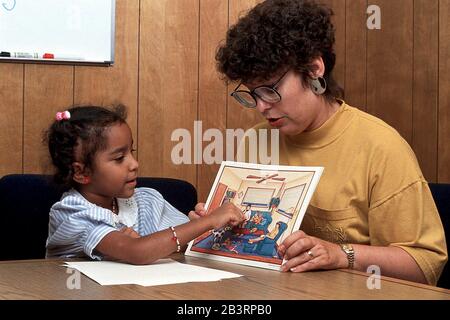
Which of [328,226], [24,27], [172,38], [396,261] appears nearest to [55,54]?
[24,27]

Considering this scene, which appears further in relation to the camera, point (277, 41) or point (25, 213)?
point (25, 213)

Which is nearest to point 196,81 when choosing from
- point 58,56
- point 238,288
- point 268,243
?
point 58,56

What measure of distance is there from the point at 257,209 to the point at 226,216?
0.08 metres

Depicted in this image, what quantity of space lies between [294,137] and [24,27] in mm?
1216

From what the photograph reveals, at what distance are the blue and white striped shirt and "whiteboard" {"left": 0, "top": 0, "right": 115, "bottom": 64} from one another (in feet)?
2.80

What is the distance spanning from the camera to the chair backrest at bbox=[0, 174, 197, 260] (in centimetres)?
215

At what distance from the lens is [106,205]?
193 centimetres

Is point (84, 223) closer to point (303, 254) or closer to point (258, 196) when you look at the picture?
point (258, 196)

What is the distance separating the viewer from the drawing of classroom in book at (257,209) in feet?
5.09

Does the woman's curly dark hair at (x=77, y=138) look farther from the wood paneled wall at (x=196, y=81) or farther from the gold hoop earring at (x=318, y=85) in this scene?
the gold hoop earring at (x=318, y=85)

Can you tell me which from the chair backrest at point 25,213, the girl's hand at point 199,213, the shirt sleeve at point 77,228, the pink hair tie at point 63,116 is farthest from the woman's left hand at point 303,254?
the chair backrest at point 25,213

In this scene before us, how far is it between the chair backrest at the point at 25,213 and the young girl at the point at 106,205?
0.24 meters

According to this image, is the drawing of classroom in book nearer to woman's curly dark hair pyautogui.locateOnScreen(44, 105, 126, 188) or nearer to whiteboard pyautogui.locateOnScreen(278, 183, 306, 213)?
whiteboard pyautogui.locateOnScreen(278, 183, 306, 213)

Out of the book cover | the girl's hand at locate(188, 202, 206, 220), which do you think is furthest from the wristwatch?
the girl's hand at locate(188, 202, 206, 220)
